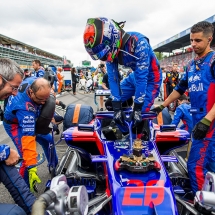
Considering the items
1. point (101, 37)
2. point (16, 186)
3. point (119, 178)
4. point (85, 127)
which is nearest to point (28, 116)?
point (85, 127)

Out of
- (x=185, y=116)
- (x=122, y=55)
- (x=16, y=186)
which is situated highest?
(x=122, y=55)

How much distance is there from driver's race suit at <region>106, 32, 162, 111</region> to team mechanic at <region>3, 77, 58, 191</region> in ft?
2.81

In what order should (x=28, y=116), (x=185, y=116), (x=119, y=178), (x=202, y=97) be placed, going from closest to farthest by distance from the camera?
(x=119, y=178) < (x=202, y=97) < (x=28, y=116) < (x=185, y=116)

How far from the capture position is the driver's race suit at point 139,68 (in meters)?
2.95

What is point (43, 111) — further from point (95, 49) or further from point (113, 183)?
point (113, 183)

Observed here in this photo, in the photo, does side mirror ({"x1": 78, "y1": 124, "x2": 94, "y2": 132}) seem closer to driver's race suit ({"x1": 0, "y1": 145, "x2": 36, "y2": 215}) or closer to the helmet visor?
the helmet visor

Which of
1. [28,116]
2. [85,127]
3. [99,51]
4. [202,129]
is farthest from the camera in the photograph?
[85,127]

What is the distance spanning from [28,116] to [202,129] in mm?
1869

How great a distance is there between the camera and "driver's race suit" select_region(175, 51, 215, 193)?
8.23ft

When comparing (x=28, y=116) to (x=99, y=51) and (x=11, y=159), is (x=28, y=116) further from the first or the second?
(x=99, y=51)

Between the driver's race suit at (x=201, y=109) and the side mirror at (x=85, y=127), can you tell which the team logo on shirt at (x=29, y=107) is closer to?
the side mirror at (x=85, y=127)

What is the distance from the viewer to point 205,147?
8.45 feet

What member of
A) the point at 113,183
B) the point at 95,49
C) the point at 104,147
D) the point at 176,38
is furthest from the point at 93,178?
the point at 176,38

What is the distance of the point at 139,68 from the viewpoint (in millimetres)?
2969
